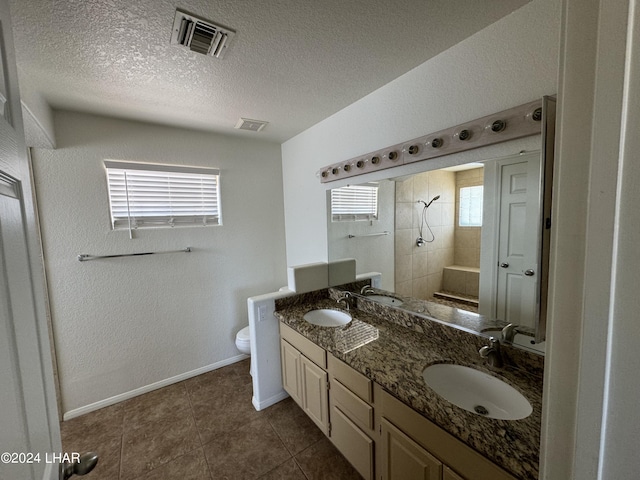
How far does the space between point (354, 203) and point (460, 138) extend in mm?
963

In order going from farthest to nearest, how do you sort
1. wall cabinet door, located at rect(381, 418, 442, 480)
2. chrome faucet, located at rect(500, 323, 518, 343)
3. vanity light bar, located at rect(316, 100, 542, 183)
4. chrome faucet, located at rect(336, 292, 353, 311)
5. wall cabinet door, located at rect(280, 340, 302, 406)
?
1. chrome faucet, located at rect(336, 292, 353, 311)
2. wall cabinet door, located at rect(280, 340, 302, 406)
3. chrome faucet, located at rect(500, 323, 518, 343)
4. vanity light bar, located at rect(316, 100, 542, 183)
5. wall cabinet door, located at rect(381, 418, 442, 480)

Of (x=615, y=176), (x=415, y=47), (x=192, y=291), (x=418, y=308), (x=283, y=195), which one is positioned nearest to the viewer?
(x=615, y=176)

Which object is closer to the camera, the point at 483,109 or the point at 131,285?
the point at 483,109

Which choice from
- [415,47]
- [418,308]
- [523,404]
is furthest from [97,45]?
[523,404]

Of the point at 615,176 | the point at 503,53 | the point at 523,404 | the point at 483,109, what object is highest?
the point at 503,53

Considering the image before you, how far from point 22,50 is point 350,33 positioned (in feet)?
5.43

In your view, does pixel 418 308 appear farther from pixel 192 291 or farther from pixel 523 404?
pixel 192 291

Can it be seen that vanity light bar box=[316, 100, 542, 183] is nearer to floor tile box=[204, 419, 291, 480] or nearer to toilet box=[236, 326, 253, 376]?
toilet box=[236, 326, 253, 376]

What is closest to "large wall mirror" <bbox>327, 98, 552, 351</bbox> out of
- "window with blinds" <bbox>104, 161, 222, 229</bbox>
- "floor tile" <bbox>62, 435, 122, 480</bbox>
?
"window with blinds" <bbox>104, 161, 222, 229</bbox>

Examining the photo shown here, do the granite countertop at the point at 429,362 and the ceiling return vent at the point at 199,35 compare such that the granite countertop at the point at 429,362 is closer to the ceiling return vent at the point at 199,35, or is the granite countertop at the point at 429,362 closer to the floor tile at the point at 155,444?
the floor tile at the point at 155,444

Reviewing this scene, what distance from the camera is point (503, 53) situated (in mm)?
1211

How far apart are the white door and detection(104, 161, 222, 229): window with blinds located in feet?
7.99

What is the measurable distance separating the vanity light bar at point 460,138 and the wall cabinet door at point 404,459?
4.79 feet

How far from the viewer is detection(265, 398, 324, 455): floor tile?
1.79 meters
